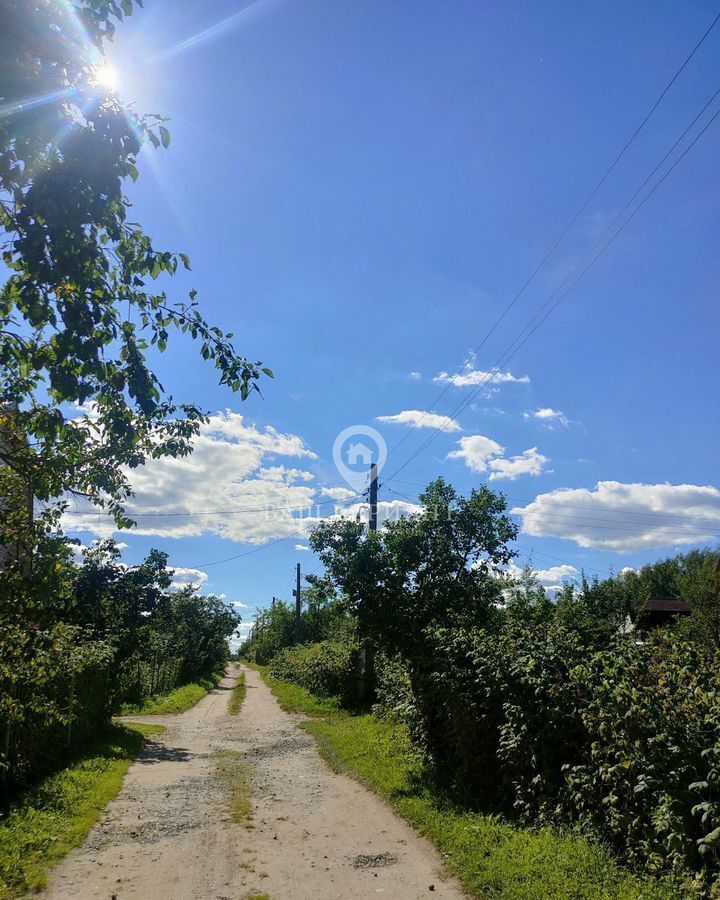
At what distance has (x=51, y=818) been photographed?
269 inches

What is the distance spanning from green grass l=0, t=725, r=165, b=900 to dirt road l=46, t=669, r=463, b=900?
18 cm

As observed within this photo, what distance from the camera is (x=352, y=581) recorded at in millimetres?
10547

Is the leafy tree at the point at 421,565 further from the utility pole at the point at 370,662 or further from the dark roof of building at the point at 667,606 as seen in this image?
the dark roof of building at the point at 667,606

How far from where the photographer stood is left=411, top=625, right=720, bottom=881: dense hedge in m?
4.51

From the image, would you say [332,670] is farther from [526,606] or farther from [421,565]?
[421,565]

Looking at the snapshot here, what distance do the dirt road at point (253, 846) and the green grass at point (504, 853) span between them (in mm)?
213

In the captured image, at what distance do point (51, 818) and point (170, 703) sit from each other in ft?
60.0

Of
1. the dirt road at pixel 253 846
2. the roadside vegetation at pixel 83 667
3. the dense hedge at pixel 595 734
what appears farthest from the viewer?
the roadside vegetation at pixel 83 667

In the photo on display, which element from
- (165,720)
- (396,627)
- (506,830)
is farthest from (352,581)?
(165,720)

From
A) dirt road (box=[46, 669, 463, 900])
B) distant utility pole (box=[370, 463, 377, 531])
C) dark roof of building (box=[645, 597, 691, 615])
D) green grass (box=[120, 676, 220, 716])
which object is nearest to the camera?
dirt road (box=[46, 669, 463, 900])

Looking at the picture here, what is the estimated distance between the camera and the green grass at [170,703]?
2111 centimetres

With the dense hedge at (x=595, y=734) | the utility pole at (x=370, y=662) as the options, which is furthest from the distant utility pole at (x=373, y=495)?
the dense hedge at (x=595, y=734)

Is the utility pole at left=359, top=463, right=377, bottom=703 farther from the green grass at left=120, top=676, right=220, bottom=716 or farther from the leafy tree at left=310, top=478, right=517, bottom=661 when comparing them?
the leafy tree at left=310, top=478, right=517, bottom=661

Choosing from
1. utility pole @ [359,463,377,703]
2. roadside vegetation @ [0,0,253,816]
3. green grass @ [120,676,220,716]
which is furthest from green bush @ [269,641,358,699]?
roadside vegetation @ [0,0,253,816]
